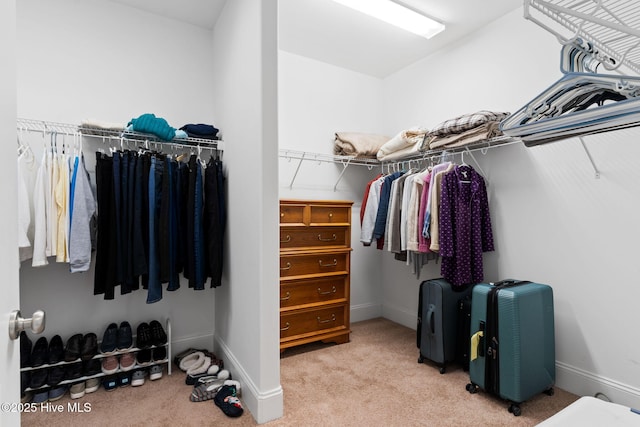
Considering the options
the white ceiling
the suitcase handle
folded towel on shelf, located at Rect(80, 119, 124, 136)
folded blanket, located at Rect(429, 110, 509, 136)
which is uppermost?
the white ceiling

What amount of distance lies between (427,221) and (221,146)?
5.36ft

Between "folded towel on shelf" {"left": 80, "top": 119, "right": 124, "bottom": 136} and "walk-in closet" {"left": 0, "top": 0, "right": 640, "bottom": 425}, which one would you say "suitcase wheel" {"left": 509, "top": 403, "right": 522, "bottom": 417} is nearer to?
"walk-in closet" {"left": 0, "top": 0, "right": 640, "bottom": 425}

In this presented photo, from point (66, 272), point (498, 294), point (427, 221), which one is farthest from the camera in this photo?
point (427, 221)

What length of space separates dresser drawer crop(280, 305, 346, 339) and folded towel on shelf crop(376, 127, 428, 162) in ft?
4.72

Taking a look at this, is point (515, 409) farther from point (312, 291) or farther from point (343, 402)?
point (312, 291)

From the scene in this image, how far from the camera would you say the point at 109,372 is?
198cm

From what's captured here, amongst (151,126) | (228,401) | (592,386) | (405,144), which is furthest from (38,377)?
(592,386)

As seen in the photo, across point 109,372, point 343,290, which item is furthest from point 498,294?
point 109,372

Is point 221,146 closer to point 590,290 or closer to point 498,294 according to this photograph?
point 498,294

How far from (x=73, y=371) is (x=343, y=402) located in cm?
167

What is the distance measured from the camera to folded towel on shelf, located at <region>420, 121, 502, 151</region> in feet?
7.09

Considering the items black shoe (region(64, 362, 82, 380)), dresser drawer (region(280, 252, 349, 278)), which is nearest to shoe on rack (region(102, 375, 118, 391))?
black shoe (region(64, 362, 82, 380))

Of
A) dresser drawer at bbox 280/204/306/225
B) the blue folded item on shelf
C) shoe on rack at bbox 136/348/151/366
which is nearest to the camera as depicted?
the blue folded item on shelf

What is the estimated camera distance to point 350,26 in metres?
2.53
